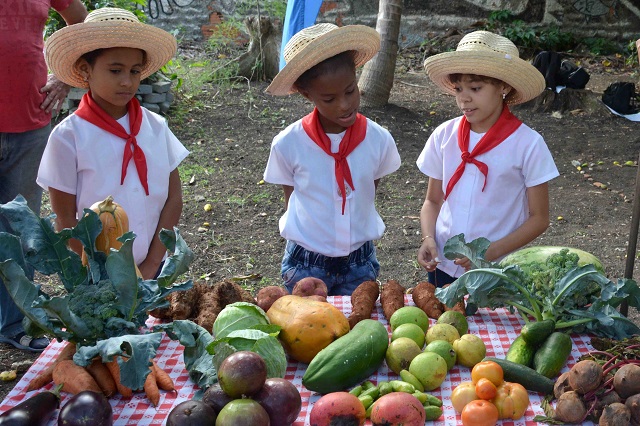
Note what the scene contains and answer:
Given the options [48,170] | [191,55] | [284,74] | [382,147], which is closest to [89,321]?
[48,170]

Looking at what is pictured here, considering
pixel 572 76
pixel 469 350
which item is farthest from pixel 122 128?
pixel 572 76

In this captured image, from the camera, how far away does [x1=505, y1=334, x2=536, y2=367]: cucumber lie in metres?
2.59

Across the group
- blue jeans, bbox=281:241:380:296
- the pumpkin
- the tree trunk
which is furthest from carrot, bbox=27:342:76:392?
the tree trunk

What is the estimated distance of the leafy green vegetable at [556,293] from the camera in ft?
8.98

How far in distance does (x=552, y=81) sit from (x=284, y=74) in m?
7.38

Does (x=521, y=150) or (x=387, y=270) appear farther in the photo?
(x=387, y=270)

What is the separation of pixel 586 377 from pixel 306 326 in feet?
3.24

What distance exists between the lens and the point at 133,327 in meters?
2.52

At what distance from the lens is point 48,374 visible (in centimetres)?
252

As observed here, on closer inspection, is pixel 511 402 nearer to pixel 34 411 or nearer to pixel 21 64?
pixel 34 411

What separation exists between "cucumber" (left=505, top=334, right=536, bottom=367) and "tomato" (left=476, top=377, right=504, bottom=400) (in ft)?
1.00

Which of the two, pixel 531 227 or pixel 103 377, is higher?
pixel 531 227

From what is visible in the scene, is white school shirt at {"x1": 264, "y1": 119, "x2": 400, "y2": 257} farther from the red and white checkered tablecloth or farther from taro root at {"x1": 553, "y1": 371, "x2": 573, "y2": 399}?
taro root at {"x1": 553, "y1": 371, "x2": 573, "y2": 399}

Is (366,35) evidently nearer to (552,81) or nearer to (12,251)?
(12,251)
